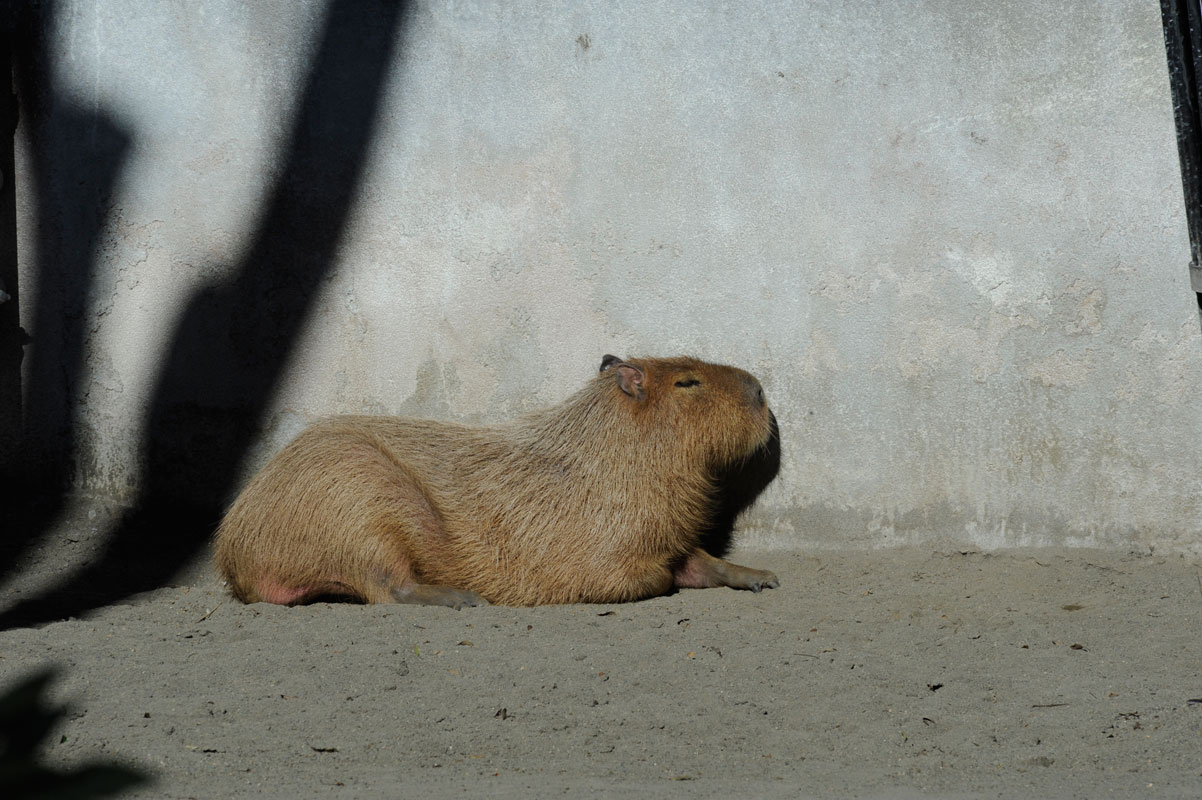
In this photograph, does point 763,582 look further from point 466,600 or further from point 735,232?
point 735,232

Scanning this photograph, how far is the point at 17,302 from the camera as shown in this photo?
4746 mm

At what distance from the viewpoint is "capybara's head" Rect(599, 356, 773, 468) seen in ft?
13.2

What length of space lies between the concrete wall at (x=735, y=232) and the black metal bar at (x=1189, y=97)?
49mm

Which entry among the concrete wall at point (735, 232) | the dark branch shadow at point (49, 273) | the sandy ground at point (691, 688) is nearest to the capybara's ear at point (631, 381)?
the concrete wall at point (735, 232)

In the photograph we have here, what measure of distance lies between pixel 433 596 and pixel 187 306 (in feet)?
5.64

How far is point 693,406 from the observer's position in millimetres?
4043

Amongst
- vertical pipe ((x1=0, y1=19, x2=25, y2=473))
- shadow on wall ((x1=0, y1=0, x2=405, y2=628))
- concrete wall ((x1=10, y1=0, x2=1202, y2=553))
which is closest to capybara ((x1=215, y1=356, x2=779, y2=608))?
concrete wall ((x1=10, y1=0, x2=1202, y2=553))

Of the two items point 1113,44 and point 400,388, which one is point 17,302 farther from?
point 1113,44

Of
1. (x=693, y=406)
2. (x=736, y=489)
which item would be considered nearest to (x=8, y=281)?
(x=693, y=406)

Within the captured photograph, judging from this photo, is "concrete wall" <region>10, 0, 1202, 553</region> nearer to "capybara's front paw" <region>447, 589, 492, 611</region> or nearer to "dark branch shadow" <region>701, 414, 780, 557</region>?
"dark branch shadow" <region>701, 414, 780, 557</region>

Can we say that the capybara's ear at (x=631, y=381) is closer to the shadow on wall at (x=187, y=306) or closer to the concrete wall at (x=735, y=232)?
the concrete wall at (x=735, y=232)

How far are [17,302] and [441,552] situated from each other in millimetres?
2298

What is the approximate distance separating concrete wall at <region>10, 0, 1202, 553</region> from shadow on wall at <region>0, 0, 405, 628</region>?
0.12 ft

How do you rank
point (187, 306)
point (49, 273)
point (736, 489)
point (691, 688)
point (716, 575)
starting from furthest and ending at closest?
point (49, 273)
point (187, 306)
point (736, 489)
point (716, 575)
point (691, 688)
